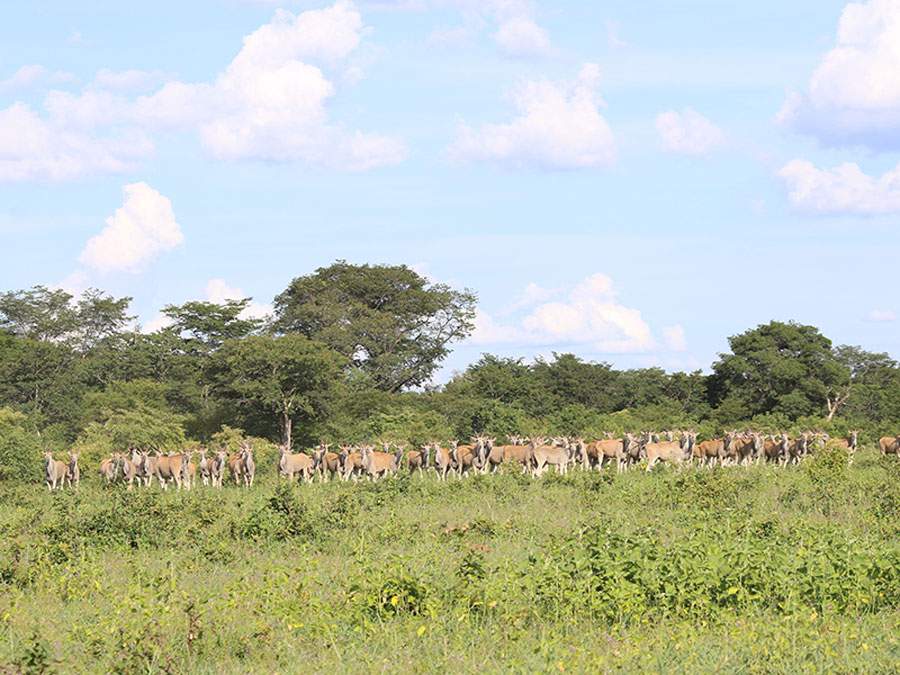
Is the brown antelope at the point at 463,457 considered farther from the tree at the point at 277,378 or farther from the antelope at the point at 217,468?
the tree at the point at 277,378

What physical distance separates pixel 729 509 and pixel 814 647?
26.8 feet

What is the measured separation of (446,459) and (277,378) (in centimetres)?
1327

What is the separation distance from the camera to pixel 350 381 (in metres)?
51.8

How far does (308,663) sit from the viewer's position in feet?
30.6

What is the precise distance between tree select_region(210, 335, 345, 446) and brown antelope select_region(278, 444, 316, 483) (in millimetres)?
11290

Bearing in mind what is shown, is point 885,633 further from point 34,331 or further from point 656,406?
point 34,331

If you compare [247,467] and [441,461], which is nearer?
[247,467]

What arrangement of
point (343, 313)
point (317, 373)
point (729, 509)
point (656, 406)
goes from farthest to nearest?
1. point (343, 313)
2. point (656, 406)
3. point (317, 373)
4. point (729, 509)

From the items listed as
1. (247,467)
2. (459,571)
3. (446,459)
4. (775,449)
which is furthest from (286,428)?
(459,571)

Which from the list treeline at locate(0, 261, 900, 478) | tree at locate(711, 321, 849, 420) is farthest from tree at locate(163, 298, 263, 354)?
tree at locate(711, 321, 849, 420)

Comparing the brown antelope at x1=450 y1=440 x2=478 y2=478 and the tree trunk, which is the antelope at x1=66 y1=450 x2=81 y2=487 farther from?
the tree trunk

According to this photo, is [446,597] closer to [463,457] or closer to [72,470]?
[463,457]

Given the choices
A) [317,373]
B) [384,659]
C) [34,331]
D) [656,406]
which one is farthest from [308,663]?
[34,331]

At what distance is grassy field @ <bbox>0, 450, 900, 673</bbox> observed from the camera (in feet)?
30.0
